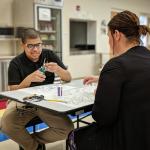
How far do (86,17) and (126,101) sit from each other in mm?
5719

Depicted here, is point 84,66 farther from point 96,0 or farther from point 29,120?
point 29,120

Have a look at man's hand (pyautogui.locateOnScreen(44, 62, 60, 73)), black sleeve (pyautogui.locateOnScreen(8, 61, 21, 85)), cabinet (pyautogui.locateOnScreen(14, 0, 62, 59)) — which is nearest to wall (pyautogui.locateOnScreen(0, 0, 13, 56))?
cabinet (pyautogui.locateOnScreen(14, 0, 62, 59))

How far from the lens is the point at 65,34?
6.29 meters

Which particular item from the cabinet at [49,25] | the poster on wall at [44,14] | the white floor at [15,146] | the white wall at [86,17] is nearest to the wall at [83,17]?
the white wall at [86,17]

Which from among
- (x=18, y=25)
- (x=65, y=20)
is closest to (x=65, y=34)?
(x=65, y=20)

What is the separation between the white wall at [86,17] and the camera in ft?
20.6

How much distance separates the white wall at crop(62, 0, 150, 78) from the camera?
629 cm

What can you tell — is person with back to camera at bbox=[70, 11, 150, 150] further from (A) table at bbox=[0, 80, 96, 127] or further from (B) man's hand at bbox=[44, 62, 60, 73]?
(B) man's hand at bbox=[44, 62, 60, 73]

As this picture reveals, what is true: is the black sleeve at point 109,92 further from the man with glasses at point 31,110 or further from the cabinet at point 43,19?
the cabinet at point 43,19

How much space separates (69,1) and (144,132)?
5.39m

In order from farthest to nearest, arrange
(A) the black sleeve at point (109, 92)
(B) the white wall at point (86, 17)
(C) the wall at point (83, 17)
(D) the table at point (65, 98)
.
→ (B) the white wall at point (86, 17) → (C) the wall at point (83, 17) → (D) the table at point (65, 98) → (A) the black sleeve at point (109, 92)

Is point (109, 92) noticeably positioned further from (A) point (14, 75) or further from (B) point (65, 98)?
(A) point (14, 75)

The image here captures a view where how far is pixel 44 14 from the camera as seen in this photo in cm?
518

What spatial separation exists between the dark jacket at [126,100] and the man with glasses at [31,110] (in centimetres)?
67
